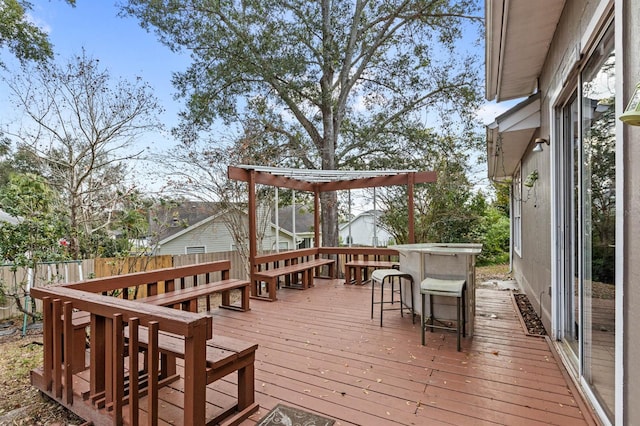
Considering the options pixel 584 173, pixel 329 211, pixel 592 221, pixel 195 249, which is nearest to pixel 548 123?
pixel 584 173

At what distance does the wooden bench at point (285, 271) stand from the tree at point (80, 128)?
3393 millimetres

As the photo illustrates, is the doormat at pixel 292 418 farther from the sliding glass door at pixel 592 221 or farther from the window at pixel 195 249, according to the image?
the window at pixel 195 249

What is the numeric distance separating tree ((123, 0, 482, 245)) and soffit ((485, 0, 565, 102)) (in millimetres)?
4703

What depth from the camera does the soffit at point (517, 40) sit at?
9.21ft

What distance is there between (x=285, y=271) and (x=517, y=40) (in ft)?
15.4

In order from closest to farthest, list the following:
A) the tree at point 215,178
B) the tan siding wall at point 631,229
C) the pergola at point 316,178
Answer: the tan siding wall at point 631,229 → the pergola at point 316,178 → the tree at point 215,178

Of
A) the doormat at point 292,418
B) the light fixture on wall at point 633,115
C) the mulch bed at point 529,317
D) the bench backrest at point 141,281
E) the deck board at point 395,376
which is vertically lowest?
the mulch bed at point 529,317

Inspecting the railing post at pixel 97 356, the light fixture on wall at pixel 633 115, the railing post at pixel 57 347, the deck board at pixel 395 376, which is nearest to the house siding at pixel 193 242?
the deck board at pixel 395 376

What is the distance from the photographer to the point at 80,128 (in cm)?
658

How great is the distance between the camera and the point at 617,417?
165 cm

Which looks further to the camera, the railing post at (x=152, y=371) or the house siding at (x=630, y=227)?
the railing post at (x=152, y=371)

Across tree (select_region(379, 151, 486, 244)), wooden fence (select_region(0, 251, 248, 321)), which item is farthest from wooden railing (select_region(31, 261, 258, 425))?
tree (select_region(379, 151, 486, 244))

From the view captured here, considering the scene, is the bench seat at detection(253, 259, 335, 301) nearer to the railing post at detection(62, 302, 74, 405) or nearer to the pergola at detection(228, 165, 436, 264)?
the pergola at detection(228, 165, 436, 264)

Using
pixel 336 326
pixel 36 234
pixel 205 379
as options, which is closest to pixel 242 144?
pixel 36 234
